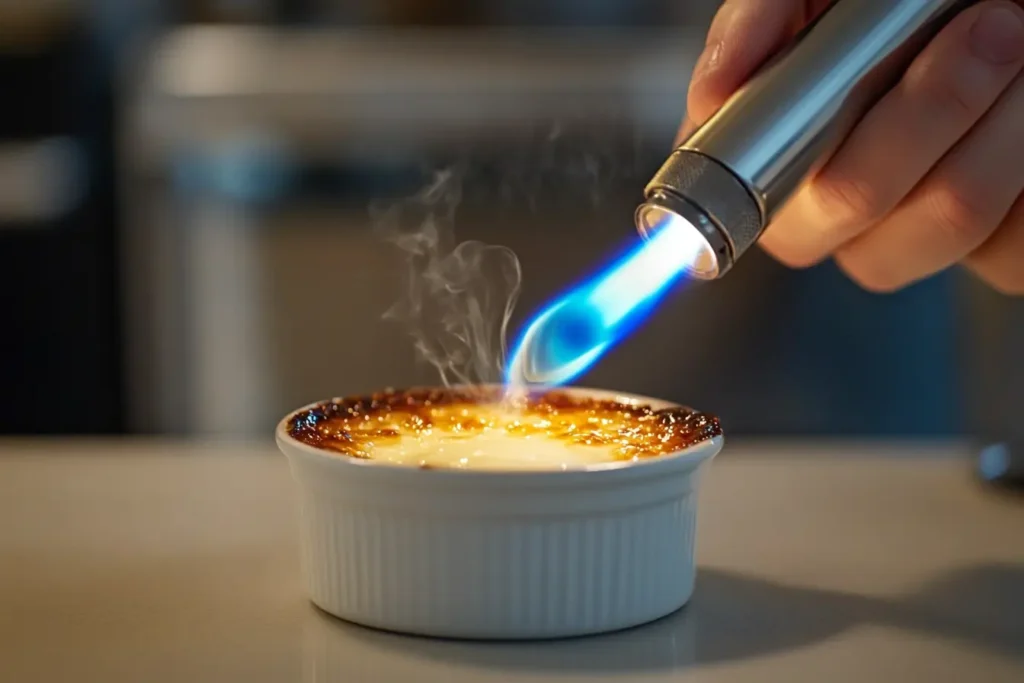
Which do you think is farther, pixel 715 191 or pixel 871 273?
pixel 871 273

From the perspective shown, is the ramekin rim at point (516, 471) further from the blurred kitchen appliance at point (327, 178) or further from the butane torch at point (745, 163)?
the blurred kitchen appliance at point (327, 178)

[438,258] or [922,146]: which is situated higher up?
[922,146]

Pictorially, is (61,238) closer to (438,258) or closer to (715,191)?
(438,258)

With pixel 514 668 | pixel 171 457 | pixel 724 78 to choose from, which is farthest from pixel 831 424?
pixel 514 668

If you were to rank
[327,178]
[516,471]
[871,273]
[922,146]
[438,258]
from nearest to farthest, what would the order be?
[516,471] → [922,146] → [871,273] → [438,258] → [327,178]

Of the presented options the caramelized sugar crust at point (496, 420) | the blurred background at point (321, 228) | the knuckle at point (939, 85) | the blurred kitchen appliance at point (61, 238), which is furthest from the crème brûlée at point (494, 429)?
the blurred kitchen appliance at point (61, 238)

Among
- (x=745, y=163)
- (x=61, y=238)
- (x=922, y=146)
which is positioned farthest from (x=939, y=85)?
(x=61, y=238)

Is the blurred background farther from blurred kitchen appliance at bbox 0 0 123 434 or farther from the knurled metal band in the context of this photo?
the knurled metal band

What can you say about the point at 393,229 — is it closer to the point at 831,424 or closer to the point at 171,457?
the point at 831,424
